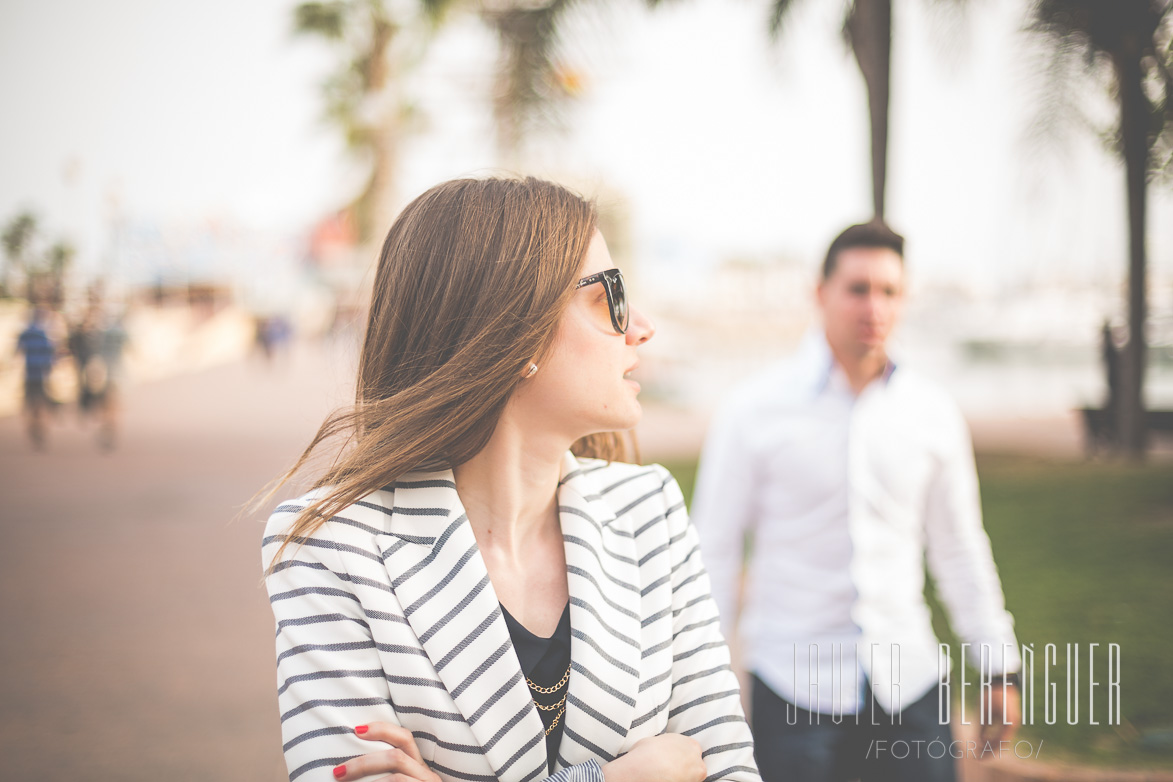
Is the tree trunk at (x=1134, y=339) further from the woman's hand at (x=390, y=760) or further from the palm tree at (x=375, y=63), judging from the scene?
the palm tree at (x=375, y=63)

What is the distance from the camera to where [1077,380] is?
25.1 m

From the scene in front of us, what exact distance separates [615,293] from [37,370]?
1281cm

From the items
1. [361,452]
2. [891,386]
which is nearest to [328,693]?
[361,452]

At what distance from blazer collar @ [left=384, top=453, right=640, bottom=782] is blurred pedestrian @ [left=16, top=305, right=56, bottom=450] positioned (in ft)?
41.4

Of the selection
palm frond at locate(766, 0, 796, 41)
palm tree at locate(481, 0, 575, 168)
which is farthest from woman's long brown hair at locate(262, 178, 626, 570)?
palm frond at locate(766, 0, 796, 41)

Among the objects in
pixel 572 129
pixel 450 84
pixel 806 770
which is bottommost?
pixel 806 770

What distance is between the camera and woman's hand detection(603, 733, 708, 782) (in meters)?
1.39

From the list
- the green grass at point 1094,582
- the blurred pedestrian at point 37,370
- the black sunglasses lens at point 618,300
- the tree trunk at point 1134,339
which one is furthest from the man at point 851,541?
the blurred pedestrian at point 37,370

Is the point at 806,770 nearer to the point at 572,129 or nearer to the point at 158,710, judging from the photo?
the point at 158,710

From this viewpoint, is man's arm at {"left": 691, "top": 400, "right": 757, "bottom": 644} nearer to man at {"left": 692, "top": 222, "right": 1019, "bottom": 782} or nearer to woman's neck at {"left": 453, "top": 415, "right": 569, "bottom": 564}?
man at {"left": 692, "top": 222, "right": 1019, "bottom": 782}

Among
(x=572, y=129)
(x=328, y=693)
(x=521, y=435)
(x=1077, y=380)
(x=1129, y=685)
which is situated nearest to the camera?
(x=328, y=693)

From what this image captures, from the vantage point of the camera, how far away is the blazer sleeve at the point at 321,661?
4.32 ft

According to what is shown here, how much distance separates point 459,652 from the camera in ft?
4.62

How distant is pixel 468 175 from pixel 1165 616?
5679 millimetres
